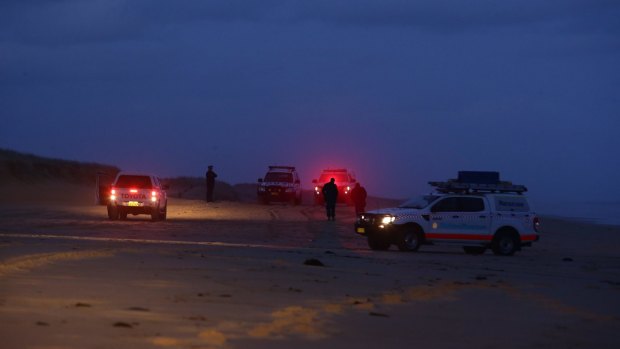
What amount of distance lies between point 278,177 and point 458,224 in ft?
110

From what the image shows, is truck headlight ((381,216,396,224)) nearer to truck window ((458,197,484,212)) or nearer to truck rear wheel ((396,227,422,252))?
truck rear wheel ((396,227,422,252))

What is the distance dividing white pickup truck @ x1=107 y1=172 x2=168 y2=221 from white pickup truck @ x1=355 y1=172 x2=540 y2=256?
12621 mm

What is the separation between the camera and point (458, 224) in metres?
25.9

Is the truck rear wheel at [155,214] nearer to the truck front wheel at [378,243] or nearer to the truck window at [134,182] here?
the truck window at [134,182]

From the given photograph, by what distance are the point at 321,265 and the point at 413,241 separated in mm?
7966

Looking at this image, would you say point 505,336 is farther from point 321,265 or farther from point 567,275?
point 567,275

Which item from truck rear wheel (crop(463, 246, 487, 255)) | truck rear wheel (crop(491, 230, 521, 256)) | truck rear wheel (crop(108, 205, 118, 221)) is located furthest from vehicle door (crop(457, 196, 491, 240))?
truck rear wheel (crop(108, 205, 118, 221))

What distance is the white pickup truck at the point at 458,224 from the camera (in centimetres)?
2573

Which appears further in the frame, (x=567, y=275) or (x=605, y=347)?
(x=567, y=275)

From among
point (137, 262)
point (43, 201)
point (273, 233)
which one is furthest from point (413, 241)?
point (43, 201)

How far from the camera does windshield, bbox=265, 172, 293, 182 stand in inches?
2314

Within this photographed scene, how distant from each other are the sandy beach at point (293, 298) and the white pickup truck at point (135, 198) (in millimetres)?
13253

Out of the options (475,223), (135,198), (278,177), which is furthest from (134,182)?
(278,177)

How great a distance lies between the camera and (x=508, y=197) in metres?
26.3
